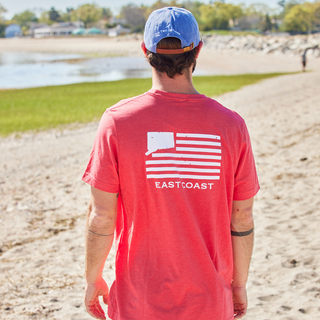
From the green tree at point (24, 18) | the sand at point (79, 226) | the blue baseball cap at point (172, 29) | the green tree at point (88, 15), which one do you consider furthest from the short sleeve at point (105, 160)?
the green tree at point (24, 18)

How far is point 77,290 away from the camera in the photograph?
3.88 m

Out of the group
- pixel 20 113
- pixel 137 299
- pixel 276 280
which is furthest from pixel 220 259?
pixel 20 113

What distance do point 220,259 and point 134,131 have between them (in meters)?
0.71

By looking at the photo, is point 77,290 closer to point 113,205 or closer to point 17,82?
point 113,205

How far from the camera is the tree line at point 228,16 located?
89.9m

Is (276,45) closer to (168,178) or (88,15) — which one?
(168,178)

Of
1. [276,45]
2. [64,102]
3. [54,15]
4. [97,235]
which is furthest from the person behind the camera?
[54,15]

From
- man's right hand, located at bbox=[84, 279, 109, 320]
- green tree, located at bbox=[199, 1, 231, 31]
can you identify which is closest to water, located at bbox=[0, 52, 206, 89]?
man's right hand, located at bbox=[84, 279, 109, 320]

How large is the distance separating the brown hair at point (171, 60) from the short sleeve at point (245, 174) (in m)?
0.38

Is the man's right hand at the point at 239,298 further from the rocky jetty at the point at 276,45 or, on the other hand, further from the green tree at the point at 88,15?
the green tree at the point at 88,15

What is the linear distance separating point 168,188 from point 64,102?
1851 centimetres

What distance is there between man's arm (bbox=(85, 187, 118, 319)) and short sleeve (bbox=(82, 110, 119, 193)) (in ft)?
0.18

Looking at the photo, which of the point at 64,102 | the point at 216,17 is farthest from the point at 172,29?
the point at 216,17

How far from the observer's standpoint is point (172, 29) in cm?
150
